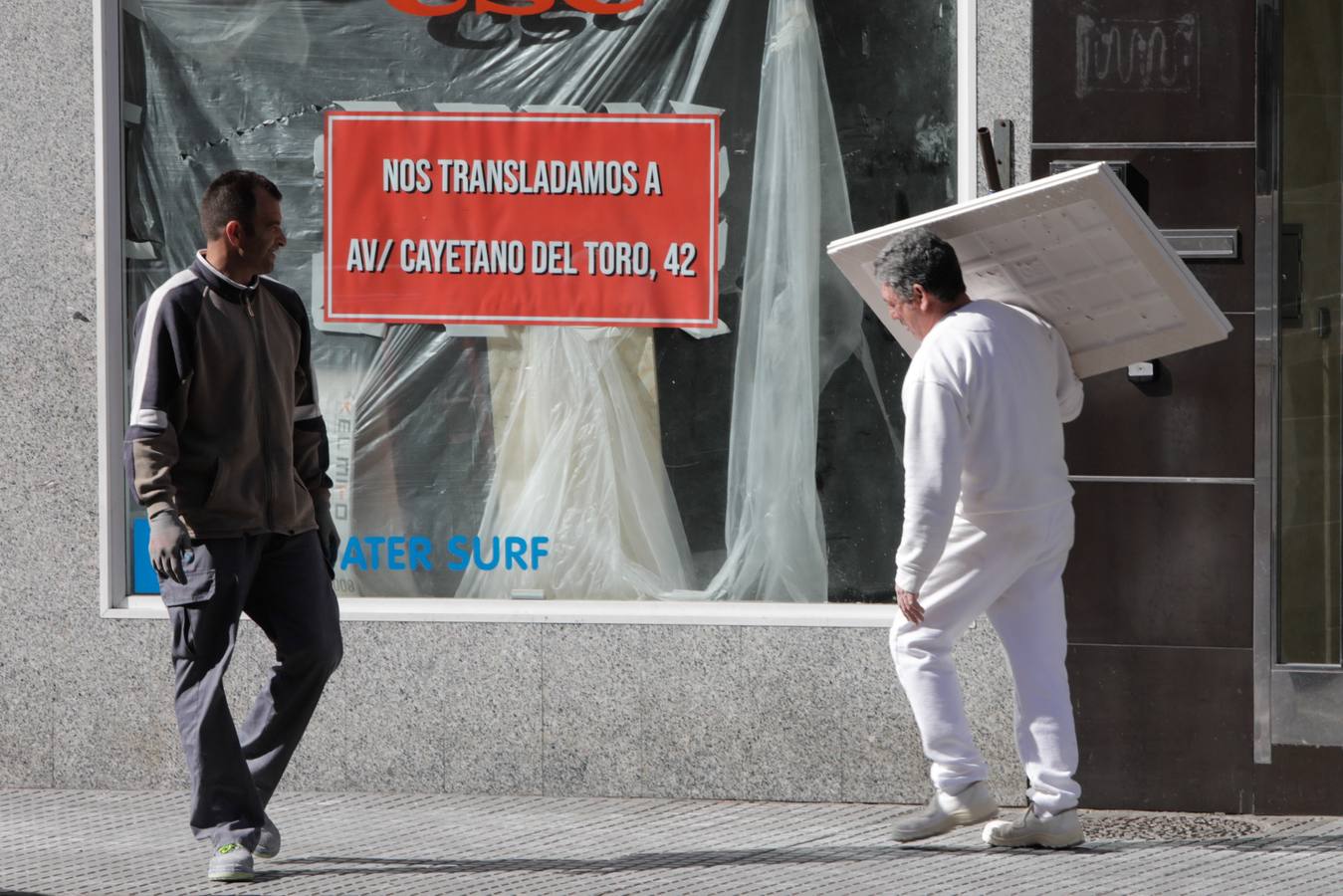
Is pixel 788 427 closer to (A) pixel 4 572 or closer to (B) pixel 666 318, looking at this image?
(B) pixel 666 318

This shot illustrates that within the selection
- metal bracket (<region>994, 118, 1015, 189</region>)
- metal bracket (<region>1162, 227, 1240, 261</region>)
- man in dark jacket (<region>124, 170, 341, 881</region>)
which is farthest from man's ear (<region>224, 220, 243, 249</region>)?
metal bracket (<region>1162, 227, 1240, 261</region>)

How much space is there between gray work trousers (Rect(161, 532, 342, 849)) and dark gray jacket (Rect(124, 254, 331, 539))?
10 centimetres

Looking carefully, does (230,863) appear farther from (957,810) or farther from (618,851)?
(957,810)

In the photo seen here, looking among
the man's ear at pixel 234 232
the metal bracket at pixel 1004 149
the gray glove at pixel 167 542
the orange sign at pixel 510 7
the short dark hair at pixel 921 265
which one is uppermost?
the orange sign at pixel 510 7

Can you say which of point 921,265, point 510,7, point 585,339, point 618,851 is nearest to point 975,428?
point 921,265

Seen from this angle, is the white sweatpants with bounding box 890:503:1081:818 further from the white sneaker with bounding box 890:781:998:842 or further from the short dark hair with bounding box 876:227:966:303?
the short dark hair with bounding box 876:227:966:303

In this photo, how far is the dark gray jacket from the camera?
4.91 meters

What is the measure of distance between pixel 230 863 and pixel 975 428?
2387 mm

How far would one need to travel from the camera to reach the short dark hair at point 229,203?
5.02 meters

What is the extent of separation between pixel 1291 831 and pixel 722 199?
110 inches

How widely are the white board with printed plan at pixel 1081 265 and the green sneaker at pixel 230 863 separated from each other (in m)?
2.42

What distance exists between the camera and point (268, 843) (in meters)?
5.16

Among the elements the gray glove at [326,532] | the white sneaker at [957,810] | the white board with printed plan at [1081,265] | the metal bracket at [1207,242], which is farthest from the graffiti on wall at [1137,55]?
the gray glove at [326,532]

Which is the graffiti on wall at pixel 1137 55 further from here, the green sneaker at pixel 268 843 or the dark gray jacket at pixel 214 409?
the green sneaker at pixel 268 843
